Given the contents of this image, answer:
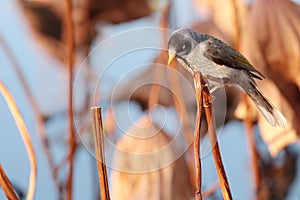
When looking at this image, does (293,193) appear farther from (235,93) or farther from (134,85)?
(134,85)

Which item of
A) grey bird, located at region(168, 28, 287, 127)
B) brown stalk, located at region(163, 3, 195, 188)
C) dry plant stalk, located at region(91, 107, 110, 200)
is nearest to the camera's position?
dry plant stalk, located at region(91, 107, 110, 200)

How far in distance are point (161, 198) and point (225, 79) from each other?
30 cm

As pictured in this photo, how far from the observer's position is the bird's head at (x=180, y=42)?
36cm

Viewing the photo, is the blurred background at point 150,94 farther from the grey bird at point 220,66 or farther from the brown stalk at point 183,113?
the grey bird at point 220,66

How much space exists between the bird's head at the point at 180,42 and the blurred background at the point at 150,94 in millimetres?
304

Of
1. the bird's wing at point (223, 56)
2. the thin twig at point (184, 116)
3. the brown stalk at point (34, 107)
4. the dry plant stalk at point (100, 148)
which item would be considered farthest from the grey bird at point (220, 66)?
the brown stalk at point (34, 107)

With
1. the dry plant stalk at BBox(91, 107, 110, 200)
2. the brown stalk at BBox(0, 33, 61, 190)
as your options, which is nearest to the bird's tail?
the dry plant stalk at BBox(91, 107, 110, 200)

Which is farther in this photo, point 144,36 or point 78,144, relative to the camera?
point 78,144

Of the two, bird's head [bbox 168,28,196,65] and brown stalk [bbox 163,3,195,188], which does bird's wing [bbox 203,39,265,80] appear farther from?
brown stalk [bbox 163,3,195,188]

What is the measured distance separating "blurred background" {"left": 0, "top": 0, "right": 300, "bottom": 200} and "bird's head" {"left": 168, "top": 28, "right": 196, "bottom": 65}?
1.00 feet

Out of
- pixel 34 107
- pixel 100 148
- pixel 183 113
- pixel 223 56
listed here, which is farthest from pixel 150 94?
pixel 100 148

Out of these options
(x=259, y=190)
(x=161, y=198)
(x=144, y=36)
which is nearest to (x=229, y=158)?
(x=259, y=190)

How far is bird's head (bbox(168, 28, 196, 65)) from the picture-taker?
1.19 ft

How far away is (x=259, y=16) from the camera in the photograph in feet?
2.69
